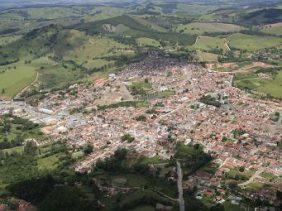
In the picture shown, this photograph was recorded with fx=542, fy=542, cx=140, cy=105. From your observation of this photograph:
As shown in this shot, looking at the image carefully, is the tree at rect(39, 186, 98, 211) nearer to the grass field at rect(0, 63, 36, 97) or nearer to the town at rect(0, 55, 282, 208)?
the town at rect(0, 55, 282, 208)

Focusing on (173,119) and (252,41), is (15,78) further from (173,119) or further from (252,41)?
(252,41)

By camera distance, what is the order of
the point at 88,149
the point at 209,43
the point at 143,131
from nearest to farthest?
1. the point at 88,149
2. the point at 143,131
3. the point at 209,43

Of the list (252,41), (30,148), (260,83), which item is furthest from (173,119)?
(252,41)

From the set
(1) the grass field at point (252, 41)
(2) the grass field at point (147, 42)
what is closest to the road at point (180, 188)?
(1) the grass field at point (252, 41)

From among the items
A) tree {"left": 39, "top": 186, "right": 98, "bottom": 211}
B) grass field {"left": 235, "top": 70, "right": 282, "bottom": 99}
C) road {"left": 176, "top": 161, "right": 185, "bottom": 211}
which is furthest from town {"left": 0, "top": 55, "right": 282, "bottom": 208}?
tree {"left": 39, "top": 186, "right": 98, "bottom": 211}

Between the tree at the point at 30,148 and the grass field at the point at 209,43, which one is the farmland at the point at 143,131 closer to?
the tree at the point at 30,148

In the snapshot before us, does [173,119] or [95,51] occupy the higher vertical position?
[173,119]
